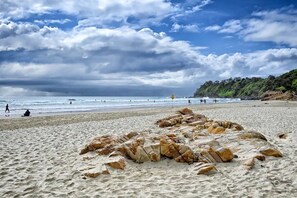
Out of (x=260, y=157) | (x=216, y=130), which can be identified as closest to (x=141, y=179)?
(x=260, y=157)

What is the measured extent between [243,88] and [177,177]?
7413 inches

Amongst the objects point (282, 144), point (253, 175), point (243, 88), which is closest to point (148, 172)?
point (253, 175)

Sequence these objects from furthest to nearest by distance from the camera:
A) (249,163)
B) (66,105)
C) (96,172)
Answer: (66,105)
(249,163)
(96,172)

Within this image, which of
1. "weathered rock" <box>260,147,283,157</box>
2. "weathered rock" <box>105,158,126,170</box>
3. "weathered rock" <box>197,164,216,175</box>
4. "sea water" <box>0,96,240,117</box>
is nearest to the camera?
"weathered rock" <box>197,164,216,175</box>

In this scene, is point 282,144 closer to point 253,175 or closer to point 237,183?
point 253,175

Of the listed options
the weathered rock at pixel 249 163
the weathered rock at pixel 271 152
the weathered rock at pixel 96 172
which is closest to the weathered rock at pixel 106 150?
the weathered rock at pixel 96 172

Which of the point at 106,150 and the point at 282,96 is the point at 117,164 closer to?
the point at 106,150

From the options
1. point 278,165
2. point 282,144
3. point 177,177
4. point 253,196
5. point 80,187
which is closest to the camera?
point 253,196

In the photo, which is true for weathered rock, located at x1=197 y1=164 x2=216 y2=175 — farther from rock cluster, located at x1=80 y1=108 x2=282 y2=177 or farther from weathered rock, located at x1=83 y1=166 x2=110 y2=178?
weathered rock, located at x1=83 y1=166 x2=110 y2=178

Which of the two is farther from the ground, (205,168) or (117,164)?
(117,164)

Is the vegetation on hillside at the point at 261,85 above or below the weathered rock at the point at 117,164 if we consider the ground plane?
above

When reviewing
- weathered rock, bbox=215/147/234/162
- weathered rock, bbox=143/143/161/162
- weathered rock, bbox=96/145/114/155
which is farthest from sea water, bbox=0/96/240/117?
weathered rock, bbox=215/147/234/162

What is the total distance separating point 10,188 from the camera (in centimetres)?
745

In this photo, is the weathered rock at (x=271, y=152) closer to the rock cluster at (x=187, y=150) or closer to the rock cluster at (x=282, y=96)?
the rock cluster at (x=187, y=150)
